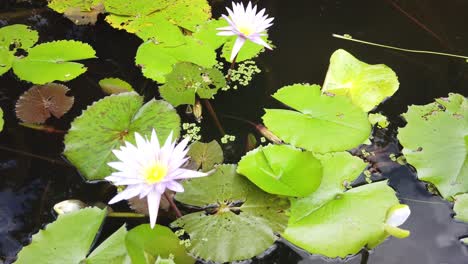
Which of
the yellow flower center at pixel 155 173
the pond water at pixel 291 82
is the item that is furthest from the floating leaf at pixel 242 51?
the yellow flower center at pixel 155 173

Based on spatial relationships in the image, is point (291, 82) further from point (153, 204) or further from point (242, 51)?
point (153, 204)

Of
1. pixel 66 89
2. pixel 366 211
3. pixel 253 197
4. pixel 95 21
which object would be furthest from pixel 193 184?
pixel 95 21

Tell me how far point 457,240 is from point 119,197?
4.43 feet

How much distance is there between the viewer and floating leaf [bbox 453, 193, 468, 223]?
→ 72.7 inches

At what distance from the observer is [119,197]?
1.36m

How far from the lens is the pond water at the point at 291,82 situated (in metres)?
1.79

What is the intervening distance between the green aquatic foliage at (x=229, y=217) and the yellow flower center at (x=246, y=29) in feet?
1.85

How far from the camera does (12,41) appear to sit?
7.59 feet

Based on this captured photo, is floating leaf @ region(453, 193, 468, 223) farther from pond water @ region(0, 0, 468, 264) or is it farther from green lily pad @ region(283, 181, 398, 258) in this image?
green lily pad @ region(283, 181, 398, 258)

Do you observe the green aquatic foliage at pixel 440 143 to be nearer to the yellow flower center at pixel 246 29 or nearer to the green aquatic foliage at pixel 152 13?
the yellow flower center at pixel 246 29

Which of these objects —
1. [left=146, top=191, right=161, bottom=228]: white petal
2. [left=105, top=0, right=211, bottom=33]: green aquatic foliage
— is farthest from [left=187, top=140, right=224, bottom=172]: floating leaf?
[left=105, top=0, right=211, bottom=33]: green aquatic foliage

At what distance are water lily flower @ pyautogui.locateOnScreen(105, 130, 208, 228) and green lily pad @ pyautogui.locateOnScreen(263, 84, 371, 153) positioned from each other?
0.66m

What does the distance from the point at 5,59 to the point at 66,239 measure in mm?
1097

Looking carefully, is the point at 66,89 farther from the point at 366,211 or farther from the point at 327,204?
the point at 366,211
